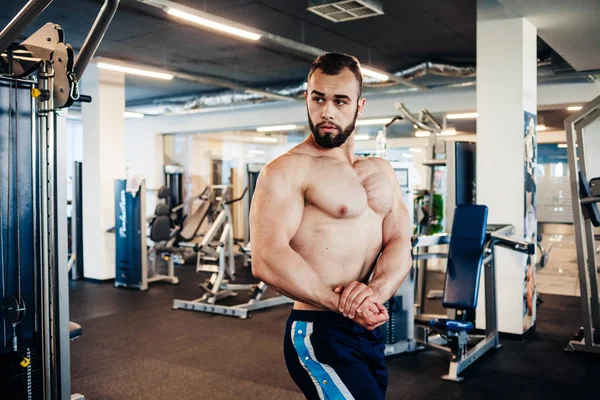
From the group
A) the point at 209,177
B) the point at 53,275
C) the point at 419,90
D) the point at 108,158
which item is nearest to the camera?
the point at 53,275

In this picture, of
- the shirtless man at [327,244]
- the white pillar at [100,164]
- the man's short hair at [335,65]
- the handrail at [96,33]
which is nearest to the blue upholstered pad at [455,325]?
the shirtless man at [327,244]

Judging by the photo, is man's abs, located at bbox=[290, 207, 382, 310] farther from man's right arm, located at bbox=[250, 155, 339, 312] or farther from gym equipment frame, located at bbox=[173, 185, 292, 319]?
gym equipment frame, located at bbox=[173, 185, 292, 319]

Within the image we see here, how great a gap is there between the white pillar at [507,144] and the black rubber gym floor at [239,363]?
1.22ft

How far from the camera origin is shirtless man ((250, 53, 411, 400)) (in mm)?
1423

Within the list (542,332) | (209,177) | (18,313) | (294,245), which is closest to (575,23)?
(542,332)

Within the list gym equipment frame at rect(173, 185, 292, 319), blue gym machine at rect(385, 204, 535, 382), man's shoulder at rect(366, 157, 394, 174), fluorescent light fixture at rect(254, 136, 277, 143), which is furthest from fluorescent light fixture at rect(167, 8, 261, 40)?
fluorescent light fixture at rect(254, 136, 277, 143)

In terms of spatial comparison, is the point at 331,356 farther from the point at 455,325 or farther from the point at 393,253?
the point at 455,325

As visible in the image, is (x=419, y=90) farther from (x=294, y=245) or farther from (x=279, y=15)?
(x=294, y=245)

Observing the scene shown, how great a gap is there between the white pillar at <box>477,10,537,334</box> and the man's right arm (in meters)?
3.34

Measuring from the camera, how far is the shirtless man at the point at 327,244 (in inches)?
56.0

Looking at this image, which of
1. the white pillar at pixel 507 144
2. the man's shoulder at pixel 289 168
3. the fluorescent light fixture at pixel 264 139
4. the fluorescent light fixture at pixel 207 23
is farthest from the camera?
the fluorescent light fixture at pixel 264 139

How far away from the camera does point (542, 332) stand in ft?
15.4

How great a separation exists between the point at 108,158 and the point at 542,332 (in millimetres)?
5211

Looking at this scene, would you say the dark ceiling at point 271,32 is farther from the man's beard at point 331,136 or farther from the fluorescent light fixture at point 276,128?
the man's beard at point 331,136
